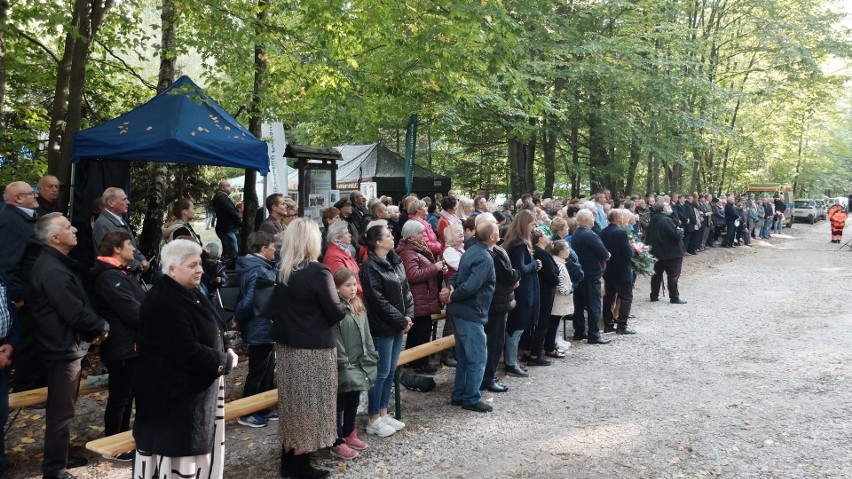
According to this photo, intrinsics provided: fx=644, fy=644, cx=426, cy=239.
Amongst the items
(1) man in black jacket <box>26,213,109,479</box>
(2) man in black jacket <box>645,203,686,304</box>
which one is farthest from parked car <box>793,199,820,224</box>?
(1) man in black jacket <box>26,213,109,479</box>

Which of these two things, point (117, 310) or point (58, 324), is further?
point (117, 310)

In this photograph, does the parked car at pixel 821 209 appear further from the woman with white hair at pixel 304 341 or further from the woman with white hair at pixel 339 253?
the woman with white hair at pixel 304 341

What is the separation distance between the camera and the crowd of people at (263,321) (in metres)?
3.40

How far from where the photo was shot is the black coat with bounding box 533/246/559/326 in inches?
293

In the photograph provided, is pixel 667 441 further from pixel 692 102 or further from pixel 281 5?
pixel 692 102

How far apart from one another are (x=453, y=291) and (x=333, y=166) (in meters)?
6.04

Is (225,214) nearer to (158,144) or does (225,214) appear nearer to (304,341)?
(158,144)

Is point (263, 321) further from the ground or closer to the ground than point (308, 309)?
closer to the ground

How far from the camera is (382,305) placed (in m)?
5.17

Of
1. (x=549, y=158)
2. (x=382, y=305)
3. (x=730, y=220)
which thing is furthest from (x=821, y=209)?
(x=382, y=305)

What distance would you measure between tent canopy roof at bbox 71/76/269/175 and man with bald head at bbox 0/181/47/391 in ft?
7.52

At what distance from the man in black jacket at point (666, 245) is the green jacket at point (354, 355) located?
302 inches

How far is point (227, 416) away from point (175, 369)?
1548 mm

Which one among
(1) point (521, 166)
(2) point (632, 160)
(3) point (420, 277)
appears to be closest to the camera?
(3) point (420, 277)
